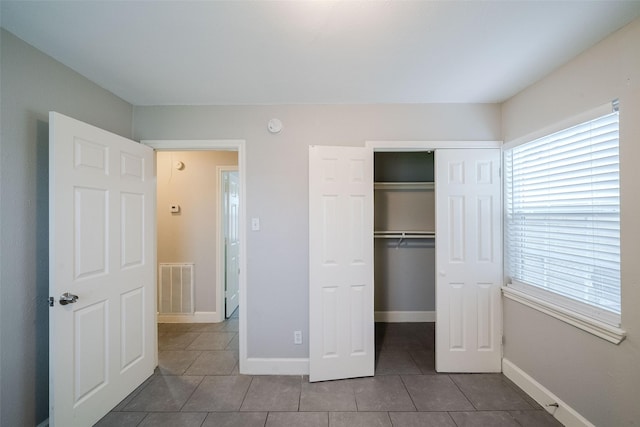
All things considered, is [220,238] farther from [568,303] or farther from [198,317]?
[568,303]

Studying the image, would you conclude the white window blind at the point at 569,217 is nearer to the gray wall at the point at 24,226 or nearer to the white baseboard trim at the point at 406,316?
the white baseboard trim at the point at 406,316

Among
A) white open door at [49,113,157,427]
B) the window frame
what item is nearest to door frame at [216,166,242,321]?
white open door at [49,113,157,427]

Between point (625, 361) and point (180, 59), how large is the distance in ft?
10.5

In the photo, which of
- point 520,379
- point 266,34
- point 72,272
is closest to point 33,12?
point 266,34

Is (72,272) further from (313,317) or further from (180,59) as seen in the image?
(313,317)

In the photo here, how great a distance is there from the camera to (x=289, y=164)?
7.85 feet

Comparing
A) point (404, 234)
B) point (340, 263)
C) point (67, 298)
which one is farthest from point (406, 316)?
point (67, 298)

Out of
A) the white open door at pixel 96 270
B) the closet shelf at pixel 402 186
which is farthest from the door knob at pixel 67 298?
the closet shelf at pixel 402 186

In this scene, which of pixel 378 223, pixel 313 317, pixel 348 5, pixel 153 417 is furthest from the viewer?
pixel 378 223

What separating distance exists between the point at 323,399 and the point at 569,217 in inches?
86.4

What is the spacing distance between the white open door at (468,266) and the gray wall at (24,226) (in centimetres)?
295

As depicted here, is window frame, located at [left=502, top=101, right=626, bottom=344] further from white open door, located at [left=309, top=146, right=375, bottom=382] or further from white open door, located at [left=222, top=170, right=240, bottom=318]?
white open door, located at [left=222, top=170, right=240, bottom=318]

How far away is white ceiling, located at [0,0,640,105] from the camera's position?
4.22 feet

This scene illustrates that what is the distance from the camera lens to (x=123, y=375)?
6.58 feet
